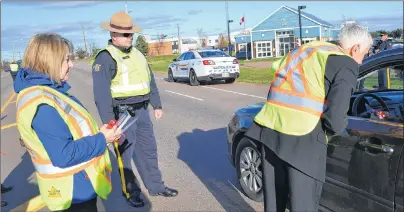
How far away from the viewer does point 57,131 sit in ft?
7.38

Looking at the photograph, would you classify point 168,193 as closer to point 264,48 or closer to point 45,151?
point 45,151

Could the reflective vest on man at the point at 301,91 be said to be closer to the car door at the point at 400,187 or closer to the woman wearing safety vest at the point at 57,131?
the car door at the point at 400,187

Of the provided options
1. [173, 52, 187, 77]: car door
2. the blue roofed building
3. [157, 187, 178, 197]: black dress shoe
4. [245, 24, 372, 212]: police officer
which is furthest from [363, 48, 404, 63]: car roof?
the blue roofed building

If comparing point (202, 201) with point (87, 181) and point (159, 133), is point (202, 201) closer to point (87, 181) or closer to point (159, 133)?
point (87, 181)

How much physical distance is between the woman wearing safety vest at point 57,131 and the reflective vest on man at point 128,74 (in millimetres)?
1559

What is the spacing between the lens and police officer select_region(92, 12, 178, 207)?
4078 mm

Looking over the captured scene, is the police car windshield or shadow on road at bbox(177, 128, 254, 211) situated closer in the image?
shadow on road at bbox(177, 128, 254, 211)

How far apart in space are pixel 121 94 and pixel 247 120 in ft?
4.42

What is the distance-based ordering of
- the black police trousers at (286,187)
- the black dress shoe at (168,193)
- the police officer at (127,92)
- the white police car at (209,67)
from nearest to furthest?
the black police trousers at (286,187)
the police officer at (127,92)
the black dress shoe at (168,193)
the white police car at (209,67)

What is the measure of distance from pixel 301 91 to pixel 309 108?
118 mm

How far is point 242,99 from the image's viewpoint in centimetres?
1195

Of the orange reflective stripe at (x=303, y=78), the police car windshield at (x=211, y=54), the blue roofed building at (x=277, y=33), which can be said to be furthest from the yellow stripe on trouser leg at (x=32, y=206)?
the blue roofed building at (x=277, y=33)

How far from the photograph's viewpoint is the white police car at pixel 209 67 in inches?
660

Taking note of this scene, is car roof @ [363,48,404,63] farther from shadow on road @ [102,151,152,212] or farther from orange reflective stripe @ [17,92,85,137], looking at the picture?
shadow on road @ [102,151,152,212]
